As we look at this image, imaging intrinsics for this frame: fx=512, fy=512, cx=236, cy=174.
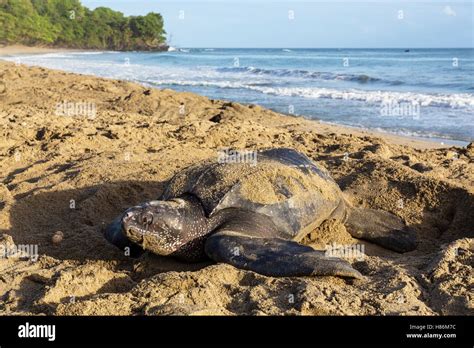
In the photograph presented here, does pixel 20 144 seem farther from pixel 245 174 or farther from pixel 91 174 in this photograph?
pixel 245 174

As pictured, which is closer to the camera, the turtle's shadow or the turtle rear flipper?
the turtle's shadow

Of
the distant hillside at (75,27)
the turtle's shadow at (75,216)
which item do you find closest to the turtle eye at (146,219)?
the turtle's shadow at (75,216)

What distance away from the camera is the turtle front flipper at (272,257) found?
2729 millimetres

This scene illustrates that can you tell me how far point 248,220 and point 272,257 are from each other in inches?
19.2

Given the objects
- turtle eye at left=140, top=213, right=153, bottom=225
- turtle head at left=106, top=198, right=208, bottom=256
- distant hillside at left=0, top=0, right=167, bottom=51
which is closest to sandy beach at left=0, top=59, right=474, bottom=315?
turtle head at left=106, top=198, right=208, bottom=256

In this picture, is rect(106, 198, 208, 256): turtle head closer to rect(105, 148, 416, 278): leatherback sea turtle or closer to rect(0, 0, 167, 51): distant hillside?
rect(105, 148, 416, 278): leatherback sea turtle

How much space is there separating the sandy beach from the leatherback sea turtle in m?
0.10

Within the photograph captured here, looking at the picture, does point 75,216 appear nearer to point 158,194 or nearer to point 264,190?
point 158,194

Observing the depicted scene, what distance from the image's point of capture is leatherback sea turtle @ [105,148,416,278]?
2.87 m

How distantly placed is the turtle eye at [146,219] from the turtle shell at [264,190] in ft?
1.26

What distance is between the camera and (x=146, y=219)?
3.09 metres

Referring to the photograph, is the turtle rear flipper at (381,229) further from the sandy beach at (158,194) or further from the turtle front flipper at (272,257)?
the turtle front flipper at (272,257)

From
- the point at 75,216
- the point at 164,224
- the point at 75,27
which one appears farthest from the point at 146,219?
the point at 75,27
